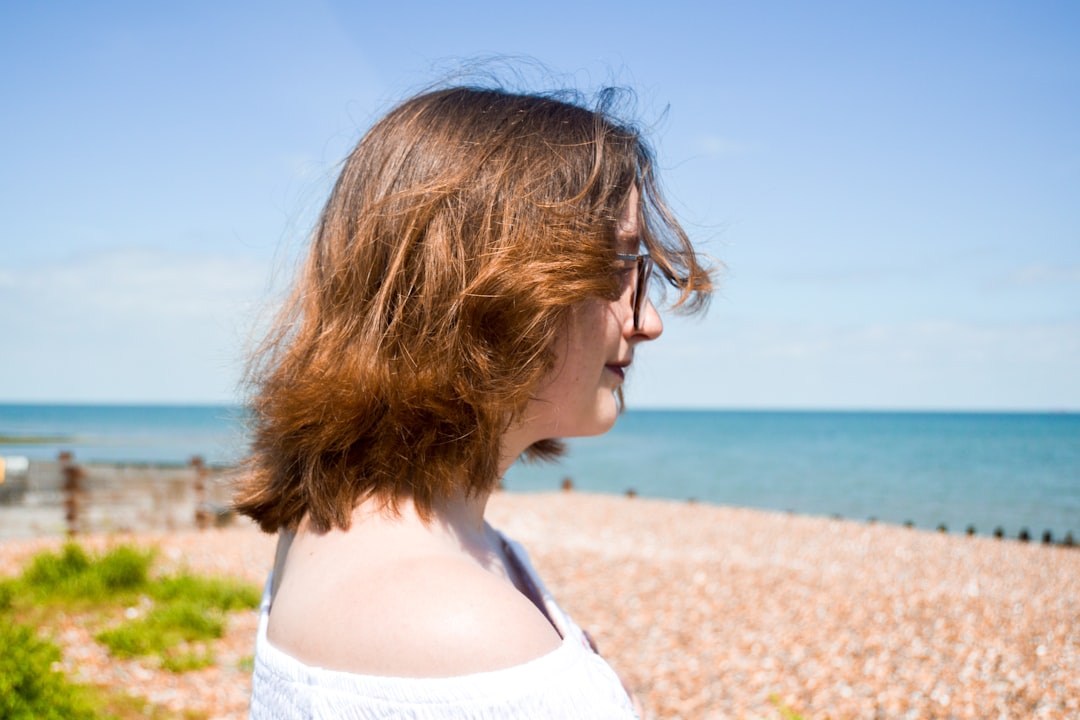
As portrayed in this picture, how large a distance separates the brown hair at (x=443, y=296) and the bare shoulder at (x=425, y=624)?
8.3 inches

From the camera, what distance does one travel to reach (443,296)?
137 centimetres

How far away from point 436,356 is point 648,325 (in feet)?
1.44

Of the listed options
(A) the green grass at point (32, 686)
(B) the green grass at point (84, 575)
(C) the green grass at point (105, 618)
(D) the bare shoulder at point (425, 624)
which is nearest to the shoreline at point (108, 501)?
(B) the green grass at point (84, 575)

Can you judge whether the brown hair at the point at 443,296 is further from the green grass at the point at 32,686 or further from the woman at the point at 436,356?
the green grass at the point at 32,686

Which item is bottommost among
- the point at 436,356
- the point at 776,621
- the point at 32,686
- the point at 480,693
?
the point at 776,621

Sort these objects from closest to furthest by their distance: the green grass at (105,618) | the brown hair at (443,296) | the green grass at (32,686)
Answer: the brown hair at (443,296)
the green grass at (32,686)
the green grass at (105,618)

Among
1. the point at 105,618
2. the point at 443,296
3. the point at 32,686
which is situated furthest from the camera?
the point at 105,618

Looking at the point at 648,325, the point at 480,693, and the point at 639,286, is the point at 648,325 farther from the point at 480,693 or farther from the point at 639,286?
the point at 480,693

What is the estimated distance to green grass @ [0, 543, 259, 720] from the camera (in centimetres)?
397

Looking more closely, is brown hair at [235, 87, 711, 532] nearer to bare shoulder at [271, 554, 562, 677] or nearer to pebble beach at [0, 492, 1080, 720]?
bare shoulder at [271, 554, 562, 677]

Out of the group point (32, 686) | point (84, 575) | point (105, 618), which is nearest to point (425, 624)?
point (32, 686)

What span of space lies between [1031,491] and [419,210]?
130 ft

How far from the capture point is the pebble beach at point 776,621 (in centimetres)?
614

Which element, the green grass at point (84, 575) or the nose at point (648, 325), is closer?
the nose at point (648, 325)
